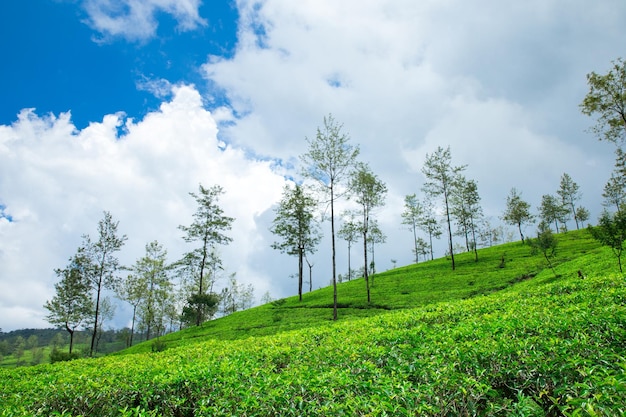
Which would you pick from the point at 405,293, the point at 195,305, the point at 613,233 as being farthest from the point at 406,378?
the point at 195,305

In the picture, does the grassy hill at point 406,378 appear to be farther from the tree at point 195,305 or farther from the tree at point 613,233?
the tree at point 195,305

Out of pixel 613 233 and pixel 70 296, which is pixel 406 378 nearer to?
pixel 613 233

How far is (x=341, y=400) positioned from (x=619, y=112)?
38.3 metres

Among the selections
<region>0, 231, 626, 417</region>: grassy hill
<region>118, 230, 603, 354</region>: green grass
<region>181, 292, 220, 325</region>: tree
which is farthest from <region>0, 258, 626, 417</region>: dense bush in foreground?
<region>181, 292, 220, 325</region>: tree

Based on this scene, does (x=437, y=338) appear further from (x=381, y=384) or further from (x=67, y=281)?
(x=67, y=281)

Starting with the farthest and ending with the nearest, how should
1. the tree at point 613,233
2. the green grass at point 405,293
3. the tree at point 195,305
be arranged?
1. the tree at point 195,305
2. the green grass at point 405,293
3. the tree at point 613,233

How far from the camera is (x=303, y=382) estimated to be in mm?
5781

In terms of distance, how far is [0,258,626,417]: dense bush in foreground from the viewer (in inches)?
181

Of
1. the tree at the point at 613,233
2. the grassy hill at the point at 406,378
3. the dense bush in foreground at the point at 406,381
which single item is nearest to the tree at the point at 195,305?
the grassy hill at the point at 406,378

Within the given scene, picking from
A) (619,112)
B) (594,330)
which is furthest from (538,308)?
(619,112)

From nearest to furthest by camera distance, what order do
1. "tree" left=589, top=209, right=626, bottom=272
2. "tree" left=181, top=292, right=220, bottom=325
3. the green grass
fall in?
"tree" left=589, top=209, right=626, bottom=272 → the green grass → "tree" left=181, top=292, right=220, bottom=325

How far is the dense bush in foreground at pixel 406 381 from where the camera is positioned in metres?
4.59

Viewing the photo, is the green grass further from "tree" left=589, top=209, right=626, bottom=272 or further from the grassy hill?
the grassy hill

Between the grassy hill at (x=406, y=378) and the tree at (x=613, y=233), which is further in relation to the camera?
the tree at (x=613, y=233)
